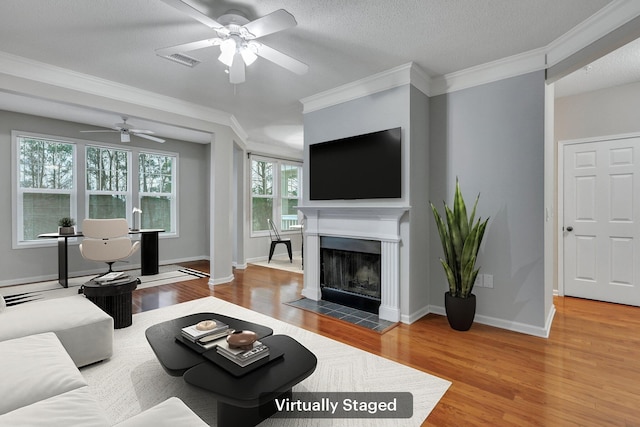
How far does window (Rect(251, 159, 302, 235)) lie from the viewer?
7.06m

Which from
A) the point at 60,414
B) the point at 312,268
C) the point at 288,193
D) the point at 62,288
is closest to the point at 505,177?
the point at 312,268

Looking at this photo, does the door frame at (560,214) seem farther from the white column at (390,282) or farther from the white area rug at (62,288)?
the white area rug at (62,288)

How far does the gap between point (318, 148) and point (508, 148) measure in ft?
6.75

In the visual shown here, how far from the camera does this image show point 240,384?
1540mm

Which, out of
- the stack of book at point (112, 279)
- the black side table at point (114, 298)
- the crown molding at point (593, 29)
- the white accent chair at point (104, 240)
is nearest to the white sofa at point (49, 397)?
the black side table at point (114, 298)

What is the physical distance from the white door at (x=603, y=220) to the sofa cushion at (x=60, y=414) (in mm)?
4893

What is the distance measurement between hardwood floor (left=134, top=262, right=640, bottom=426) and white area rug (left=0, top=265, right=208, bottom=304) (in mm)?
1115

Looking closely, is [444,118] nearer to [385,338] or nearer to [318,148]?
[318,148]

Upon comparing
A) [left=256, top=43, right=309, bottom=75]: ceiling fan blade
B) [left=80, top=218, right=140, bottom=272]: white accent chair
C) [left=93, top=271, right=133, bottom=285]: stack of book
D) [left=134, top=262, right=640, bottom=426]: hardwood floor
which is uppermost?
[left=256, top=43, right=309, bottom=75]: ceiling fan blade

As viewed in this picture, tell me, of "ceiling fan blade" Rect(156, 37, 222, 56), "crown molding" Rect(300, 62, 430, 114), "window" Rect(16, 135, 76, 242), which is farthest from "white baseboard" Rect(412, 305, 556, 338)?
"window" Rect(16, 135, 76, 242)

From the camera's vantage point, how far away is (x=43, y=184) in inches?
199

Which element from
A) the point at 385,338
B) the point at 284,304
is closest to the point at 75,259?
the point at 284,304

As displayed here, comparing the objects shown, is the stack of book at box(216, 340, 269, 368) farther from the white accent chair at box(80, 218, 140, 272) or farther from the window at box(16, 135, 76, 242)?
the window at box(16, 135, 76, 242)

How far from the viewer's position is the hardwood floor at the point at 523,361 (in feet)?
5.87
